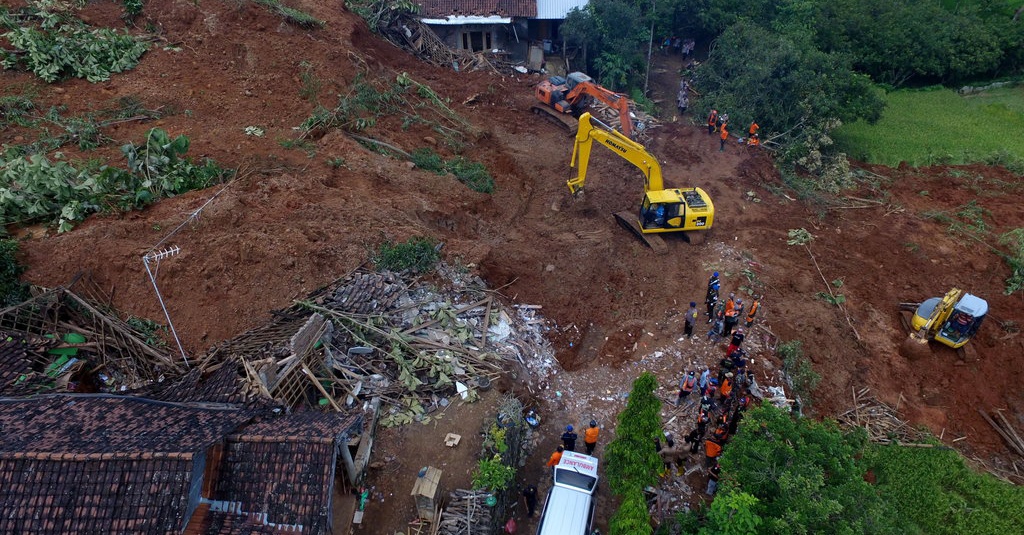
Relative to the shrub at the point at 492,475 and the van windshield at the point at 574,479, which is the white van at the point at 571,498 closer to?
the van windshield at the point at 574,479

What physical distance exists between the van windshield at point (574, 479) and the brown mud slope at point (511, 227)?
11.2ft

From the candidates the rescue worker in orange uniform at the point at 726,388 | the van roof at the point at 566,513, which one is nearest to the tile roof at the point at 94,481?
the van roof at the point at 566,513

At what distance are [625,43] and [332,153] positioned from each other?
669 inches

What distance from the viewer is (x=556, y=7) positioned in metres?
29.6

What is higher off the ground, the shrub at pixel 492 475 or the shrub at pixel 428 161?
the shrub at pixel 428 161

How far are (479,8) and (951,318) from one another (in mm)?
25138

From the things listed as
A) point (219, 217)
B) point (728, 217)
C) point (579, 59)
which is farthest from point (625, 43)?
point (219, 217)

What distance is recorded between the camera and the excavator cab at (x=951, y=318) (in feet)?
43.9

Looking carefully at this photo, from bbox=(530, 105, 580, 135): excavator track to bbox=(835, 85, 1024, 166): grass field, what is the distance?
12033 mm

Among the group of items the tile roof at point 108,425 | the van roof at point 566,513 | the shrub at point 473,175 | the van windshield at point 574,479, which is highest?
the tile roof at point 108,425

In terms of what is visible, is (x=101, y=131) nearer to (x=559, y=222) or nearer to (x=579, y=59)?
(x=559, y=222)

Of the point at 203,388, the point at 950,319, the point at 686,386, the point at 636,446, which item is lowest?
the point at 686,386

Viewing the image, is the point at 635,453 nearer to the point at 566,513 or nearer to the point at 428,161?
the point at 566,513

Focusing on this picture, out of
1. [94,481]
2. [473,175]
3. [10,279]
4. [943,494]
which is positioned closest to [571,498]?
[943,494]
